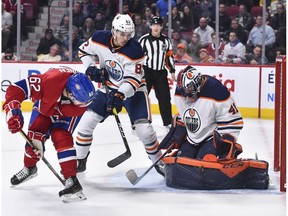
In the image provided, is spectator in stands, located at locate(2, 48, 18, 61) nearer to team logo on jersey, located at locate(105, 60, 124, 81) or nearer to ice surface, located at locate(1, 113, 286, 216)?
ice surface, located at locate(1, 113, 286, 216)

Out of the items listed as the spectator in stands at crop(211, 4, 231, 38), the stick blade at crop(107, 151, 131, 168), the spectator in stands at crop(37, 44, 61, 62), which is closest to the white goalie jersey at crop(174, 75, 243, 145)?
the stick blade at crop(107, 151, 131, 168)

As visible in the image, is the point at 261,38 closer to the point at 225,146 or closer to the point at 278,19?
the point at 278,19

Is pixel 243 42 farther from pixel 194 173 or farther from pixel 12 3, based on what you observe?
pixel 194 173

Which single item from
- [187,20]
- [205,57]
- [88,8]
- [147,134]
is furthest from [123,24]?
[88,8]

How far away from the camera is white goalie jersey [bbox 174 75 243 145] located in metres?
4.95

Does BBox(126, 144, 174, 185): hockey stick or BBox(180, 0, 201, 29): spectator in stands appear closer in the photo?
BBox(126, 144, 174, 185): hockey stick

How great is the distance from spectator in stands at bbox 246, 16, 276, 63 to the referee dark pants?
1.68 m

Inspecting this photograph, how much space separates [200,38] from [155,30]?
5.32ft

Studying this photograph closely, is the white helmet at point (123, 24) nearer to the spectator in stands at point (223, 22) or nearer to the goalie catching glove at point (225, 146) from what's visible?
the goalie catching glove at point (225, 146)

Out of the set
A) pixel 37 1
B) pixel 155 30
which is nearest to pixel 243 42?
pixel 155 30

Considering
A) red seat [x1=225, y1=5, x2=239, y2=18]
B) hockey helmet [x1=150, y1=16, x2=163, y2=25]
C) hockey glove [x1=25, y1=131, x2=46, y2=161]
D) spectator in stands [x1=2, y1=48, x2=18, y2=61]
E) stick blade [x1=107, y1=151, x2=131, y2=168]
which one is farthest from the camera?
spectator in stands [x1=2, y1=48, x2=18, y2=61]

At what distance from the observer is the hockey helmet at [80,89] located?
4.45m

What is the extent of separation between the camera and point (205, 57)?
878 centimetres

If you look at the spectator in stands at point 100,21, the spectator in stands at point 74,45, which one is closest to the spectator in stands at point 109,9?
the spectator in stands at point 100,21
